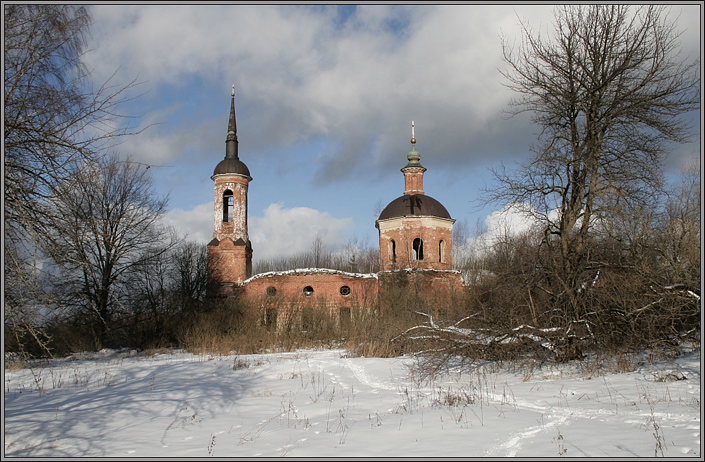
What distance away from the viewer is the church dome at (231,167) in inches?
1377

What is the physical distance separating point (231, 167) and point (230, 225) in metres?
3.51

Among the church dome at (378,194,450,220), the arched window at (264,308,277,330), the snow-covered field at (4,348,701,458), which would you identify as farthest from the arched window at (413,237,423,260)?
the snow-covered field at (4,348,701,458)

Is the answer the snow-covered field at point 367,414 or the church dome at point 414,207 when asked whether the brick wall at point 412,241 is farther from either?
the snow-covered field at point 367,414

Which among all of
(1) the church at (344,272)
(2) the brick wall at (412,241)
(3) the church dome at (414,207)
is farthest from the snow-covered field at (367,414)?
(3) the church dome at (414,207)

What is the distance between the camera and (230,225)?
35000mm

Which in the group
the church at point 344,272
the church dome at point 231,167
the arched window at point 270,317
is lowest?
the arched window at point 270,317

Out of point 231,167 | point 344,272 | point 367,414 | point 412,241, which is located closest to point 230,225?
point 231,167

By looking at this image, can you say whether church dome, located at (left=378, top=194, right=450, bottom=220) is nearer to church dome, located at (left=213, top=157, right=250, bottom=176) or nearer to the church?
the church

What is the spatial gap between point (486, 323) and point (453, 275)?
21.5 metres

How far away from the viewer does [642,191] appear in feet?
40.9

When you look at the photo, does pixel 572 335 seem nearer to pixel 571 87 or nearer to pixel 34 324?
pixel 571 87

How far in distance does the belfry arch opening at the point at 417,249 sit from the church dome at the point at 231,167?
36.5ft

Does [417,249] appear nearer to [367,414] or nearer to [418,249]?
[418,249]

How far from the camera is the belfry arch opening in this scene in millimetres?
34969
